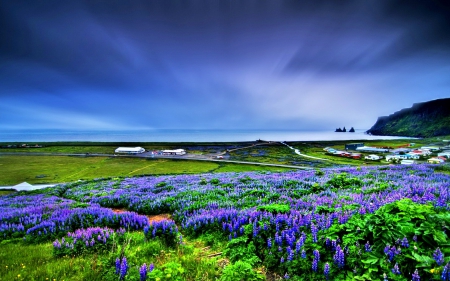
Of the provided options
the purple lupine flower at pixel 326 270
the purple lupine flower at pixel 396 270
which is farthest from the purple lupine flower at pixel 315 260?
the purple lupine flower at pixel 396 270

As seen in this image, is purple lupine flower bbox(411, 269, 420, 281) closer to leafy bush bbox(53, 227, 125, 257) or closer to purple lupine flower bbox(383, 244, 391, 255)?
purple lupine flower bbox(383, 244, 391, 255)

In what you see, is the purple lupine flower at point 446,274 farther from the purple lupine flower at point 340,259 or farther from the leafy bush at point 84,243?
the leafy bush at point 84,243

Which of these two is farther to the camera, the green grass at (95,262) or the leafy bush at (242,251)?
the leafy bush at (242,251)

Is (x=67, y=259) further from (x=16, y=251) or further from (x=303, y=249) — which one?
(x=303, y=249)

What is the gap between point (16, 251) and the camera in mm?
5832

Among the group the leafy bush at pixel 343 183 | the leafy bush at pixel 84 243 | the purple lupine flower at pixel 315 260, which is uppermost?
the purple lupine flower at pixel 315 260

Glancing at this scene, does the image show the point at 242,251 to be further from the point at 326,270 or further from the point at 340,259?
the point at 340,259

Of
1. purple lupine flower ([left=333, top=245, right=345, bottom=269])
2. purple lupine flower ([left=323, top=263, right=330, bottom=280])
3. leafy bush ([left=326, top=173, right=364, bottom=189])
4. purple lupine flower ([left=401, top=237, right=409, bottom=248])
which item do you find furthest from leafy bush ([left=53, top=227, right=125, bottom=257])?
leafy bush ([left=326, top=173, right=364, bottom=189])

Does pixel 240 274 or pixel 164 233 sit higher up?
pixel 240 274

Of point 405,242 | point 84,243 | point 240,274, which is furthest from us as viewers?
point 84,243

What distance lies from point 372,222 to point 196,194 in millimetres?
9390

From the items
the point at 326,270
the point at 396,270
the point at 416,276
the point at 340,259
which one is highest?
the point at 416,276

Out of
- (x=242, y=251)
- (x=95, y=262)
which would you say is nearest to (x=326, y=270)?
(x=242, y=251)

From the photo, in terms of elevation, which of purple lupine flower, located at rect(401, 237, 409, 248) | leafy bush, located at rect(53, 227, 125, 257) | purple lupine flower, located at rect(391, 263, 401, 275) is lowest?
leafy bush, located at rect(53, 227, 125, 257)
